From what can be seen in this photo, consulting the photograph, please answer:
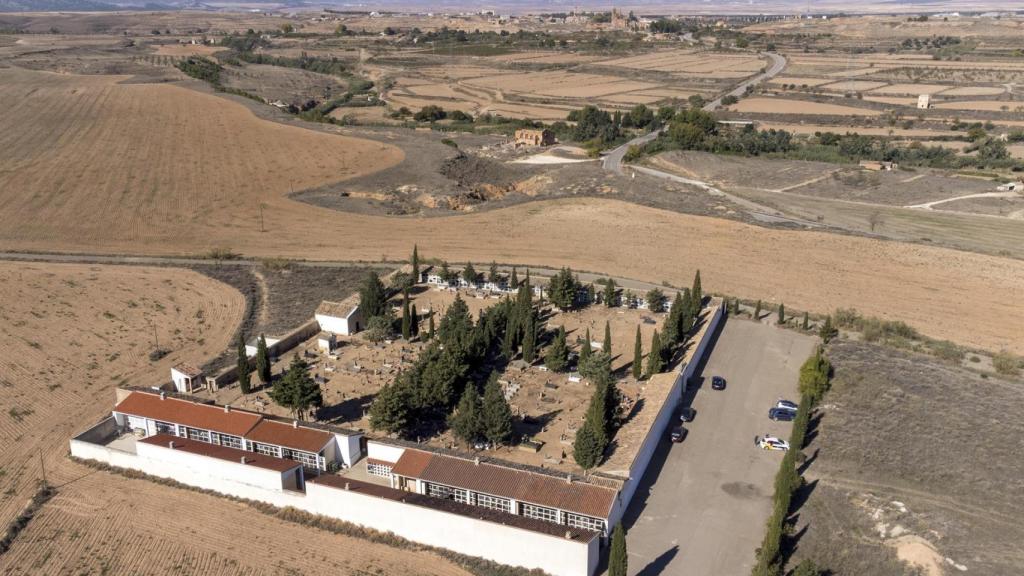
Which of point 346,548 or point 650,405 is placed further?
point 650,405

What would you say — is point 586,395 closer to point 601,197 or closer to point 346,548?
point 346,548

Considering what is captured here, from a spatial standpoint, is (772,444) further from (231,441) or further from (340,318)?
(340,318)

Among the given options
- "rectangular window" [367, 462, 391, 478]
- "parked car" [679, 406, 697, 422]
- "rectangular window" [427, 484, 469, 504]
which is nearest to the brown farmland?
"parked car" [679, 406, 697, 422]

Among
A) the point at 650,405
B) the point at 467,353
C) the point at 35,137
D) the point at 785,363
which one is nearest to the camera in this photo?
the point at 650,405

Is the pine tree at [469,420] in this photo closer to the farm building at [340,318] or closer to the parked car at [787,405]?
the farm building at [340,318]

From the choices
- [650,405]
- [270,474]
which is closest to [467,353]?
[650,405]

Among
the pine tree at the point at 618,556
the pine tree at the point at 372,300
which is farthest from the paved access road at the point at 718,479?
the pine tree at the point at 372,300

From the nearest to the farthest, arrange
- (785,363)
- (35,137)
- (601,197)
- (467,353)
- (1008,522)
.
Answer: (1008,522), (467,353), (785,363), (601,197), (35,137)

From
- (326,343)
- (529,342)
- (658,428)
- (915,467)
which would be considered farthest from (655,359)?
(326,343)
